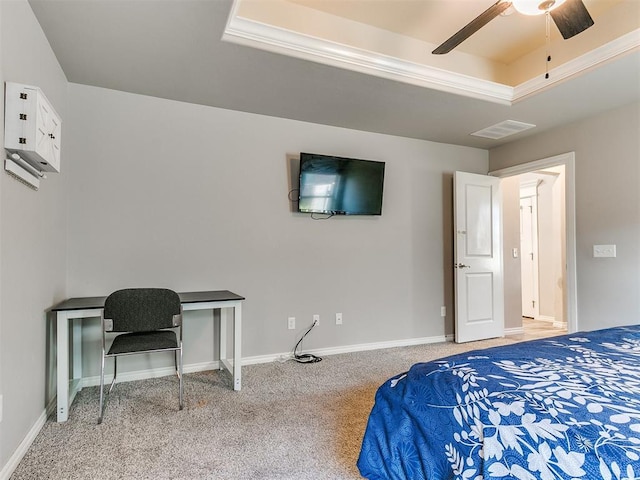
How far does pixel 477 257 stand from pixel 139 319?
3535 mm

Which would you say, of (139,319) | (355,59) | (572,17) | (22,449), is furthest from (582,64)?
(22,449)

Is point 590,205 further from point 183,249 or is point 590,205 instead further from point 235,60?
point 183,249

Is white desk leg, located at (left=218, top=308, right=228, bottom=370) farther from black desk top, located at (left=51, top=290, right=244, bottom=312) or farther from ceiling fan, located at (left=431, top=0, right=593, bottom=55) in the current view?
ceiling fan, located at (left=431, top=0, right=593, bottom=55)

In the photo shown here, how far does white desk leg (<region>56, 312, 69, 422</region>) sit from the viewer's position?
216 cm

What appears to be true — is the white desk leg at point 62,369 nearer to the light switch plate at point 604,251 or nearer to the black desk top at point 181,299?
the black desk top at point 181,299

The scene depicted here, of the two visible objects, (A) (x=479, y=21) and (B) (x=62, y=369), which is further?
(B) (x=62, y=369)

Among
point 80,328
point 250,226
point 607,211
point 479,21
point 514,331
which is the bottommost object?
point 514,331

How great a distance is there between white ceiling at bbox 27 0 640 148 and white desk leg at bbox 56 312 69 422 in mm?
1710

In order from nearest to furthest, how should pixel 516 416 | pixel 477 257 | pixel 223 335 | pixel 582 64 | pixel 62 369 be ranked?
pixel 516 416 < pixel 62 369 < pixel 582 64 < pixel 223 335 < pixel 477 257

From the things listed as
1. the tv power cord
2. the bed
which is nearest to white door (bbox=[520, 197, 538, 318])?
the tv power cord

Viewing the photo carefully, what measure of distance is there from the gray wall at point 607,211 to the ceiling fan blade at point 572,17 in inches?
67.9

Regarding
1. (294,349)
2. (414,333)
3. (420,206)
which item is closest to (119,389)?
(294,349)

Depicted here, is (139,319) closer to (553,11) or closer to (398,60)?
(398,60)

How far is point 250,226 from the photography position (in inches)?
130
